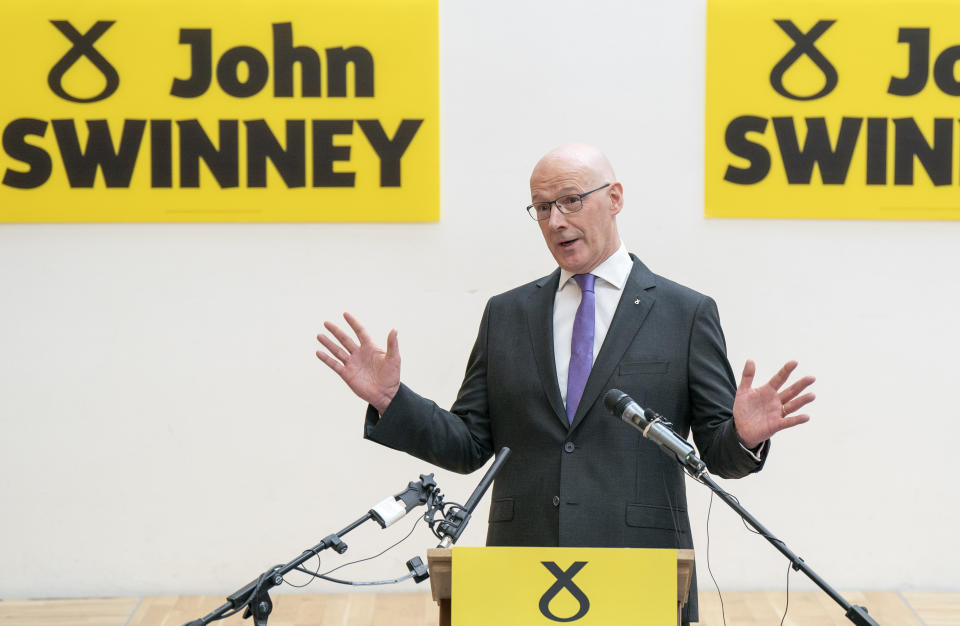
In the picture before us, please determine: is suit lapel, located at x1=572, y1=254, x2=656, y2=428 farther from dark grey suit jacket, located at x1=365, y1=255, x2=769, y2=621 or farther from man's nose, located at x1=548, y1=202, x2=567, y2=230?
man's nose, located at x1=548, y1=202, x2=567, y2=230

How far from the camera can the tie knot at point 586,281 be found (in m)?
Answer: 2.40

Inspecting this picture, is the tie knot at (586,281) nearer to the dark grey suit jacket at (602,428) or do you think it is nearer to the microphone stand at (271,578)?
the dark grey suit jacket at (602,428)

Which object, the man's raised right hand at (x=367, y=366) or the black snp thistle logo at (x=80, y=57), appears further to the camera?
the black snp thistle logo at (x=80, y=57)

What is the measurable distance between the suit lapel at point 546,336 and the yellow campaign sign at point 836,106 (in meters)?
1.78

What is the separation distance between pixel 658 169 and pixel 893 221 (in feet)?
2.99

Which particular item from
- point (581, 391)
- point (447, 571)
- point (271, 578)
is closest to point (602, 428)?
point (581, 391)

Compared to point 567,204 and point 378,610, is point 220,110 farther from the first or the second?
point 567,204

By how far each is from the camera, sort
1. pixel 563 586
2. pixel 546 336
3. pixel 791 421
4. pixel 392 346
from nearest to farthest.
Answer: pixel 563 586 < pixel 791 421 < pixel 392 346 < pixel 546 336

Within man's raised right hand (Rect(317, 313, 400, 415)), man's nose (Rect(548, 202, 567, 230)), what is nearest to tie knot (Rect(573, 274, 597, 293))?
man's nose (Rect(548, 202, 567, 230))

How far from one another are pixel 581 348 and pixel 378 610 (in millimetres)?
2029

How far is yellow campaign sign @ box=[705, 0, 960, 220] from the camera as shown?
3998mm

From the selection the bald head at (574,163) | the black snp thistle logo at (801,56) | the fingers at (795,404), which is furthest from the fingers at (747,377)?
the black snp thistle logo at (801,56)

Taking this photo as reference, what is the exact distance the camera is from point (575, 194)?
235 centimetres

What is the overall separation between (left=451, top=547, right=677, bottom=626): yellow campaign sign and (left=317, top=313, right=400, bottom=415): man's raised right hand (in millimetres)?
577
